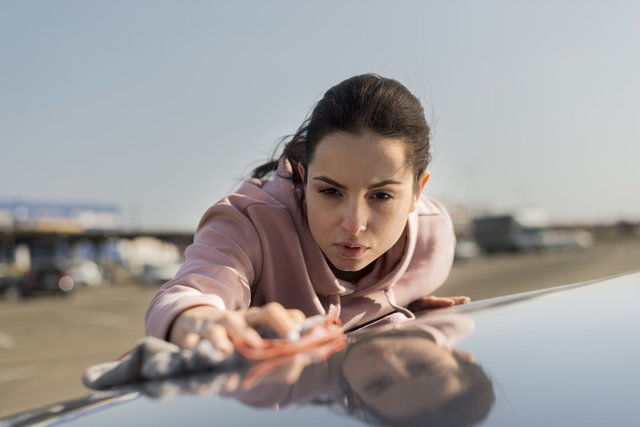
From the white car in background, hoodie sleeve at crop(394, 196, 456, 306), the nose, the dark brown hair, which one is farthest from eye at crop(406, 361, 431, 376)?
the white car in background

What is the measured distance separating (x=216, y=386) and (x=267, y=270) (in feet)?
3.34

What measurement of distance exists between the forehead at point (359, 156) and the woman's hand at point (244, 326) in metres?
0.70

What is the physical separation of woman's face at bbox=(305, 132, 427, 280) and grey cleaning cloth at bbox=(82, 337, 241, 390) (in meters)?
0.80

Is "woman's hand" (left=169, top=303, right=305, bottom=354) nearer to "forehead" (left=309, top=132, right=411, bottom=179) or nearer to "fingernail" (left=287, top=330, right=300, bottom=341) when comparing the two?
"fingernail" (left=287, top=330, right=300, bottom=341)

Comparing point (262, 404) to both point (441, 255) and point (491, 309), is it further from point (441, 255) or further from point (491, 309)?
point (441, 255)

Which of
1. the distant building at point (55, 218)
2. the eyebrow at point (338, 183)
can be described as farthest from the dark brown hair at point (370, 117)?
the distant building at point (55, 218)

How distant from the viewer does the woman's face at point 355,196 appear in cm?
171

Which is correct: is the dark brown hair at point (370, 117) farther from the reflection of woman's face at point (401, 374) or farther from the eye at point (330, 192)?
the reflection of woman's face at point (401, 374)

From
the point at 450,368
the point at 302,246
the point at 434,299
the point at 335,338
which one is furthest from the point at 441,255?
the point at 450,368

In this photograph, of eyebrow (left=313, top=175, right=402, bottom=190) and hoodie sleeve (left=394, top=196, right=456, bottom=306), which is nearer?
eyebrow (left=313, top=175, right=402, bottom=190)

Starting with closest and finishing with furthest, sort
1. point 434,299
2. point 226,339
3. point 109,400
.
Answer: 1. point 109,400
2. point 226,339
3. point 434,299

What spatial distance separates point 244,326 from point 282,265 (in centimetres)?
86

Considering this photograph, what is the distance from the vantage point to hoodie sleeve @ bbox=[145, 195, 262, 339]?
1317 millimetres

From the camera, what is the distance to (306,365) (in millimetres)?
871
